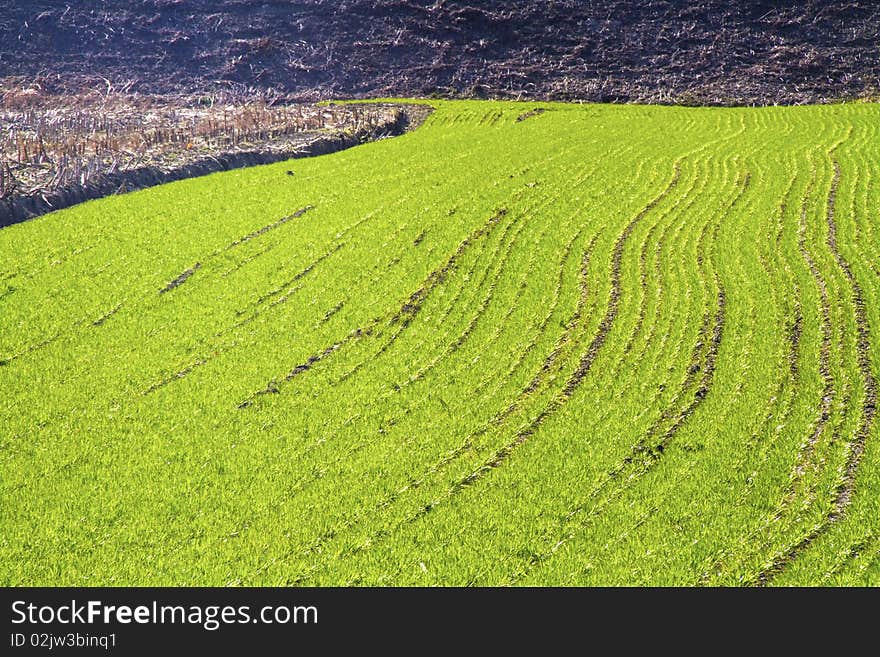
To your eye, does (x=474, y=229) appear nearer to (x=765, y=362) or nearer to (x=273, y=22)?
(x=765, y=362)

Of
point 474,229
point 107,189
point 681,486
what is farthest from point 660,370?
point 107,189

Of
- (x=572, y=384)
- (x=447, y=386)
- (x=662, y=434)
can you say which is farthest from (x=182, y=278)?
(x=662, y=434)

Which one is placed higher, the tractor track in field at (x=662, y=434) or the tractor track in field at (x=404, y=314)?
the tractor track in field at (x=662, y=434)

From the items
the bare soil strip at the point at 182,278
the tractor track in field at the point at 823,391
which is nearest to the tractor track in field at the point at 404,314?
the bare soil strip at the point at 182,278

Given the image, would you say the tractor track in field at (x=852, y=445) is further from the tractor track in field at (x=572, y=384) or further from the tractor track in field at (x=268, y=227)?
the tractor track in field at (x=268, y=227)

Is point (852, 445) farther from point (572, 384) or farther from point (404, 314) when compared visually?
point (404, 314)

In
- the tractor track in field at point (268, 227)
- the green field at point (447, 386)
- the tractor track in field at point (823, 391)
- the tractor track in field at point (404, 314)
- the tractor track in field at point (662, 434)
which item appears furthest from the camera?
the tractor track in field at point (268, 227)

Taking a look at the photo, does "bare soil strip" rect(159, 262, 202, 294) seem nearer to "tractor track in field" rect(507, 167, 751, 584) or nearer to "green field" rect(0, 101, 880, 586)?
"green field" rect(0, 101, 880, 586)
